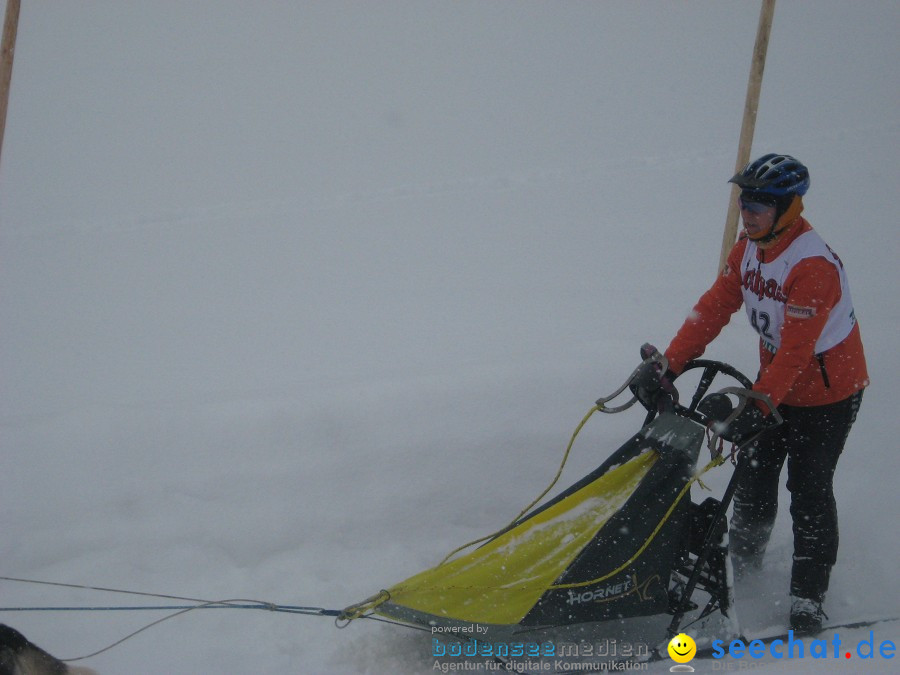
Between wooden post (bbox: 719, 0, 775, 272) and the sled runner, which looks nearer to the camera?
the sled runner

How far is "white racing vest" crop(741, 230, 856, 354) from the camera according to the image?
8.14 ft

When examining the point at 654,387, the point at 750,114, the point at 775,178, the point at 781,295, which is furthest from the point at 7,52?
the point at 750,114

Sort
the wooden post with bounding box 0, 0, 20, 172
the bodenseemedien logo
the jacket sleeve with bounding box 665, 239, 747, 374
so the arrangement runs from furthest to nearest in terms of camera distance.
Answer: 1. the wooden post with bounding box 0, 0, 20, 172
2. the jacket sleeve with bounding box 665, 239, 747, 374
3. the bodenseemedien logo

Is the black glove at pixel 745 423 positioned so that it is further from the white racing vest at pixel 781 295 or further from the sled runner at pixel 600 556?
the white racing vest at pixel 781 295

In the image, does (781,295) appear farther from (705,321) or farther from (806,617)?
(806,617)

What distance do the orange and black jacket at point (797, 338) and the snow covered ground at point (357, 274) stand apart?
0.92 m

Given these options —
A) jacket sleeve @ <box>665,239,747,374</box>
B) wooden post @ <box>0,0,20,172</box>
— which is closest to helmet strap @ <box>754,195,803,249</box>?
jacket sleeve @ <box>665,239,747,374</box>

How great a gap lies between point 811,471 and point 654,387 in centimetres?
67

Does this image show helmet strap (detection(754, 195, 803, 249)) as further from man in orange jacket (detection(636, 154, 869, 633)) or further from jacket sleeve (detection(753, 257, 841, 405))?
jacket sleeve (detection(753, 257, 841, 405))

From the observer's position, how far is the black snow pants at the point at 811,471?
2695 millimetres

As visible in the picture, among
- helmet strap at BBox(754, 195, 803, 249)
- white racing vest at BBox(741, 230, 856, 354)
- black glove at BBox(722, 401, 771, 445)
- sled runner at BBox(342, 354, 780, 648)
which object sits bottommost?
sled runner at BBox(342, 354, 780, 648)

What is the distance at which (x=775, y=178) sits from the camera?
2.48m

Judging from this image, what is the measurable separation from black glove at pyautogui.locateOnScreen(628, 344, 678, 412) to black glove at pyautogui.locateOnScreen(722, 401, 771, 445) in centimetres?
30

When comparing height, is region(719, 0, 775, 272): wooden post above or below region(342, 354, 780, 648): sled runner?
above
